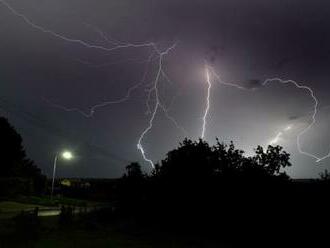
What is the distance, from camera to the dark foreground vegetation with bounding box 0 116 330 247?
15.2 m

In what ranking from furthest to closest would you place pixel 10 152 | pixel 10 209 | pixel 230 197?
pixel 10 152 → pixel 10 209 → pixel 230 197

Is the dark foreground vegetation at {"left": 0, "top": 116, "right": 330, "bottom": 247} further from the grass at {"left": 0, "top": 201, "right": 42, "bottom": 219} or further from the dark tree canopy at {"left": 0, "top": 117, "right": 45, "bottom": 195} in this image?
the dark tree canopy at {"left": 0, "top": 117, "right": 45, "bottom": 195}

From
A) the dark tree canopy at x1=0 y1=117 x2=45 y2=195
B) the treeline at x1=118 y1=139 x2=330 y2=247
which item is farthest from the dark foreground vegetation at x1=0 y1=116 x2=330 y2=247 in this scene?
the dark tree canopy at x1=0 y1=117 x2=45 y2=195

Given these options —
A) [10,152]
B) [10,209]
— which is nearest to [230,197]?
[10,209]

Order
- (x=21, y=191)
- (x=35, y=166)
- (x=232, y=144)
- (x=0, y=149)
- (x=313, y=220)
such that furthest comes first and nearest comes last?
(x=35, y=166) < (x=0, y=149) < (x=21, y=191) < (x=232, y=144) < (x=313, y=220)

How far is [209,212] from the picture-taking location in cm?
1823

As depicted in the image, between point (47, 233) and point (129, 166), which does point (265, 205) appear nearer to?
point (47, 233)

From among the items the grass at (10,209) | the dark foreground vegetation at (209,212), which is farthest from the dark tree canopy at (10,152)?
the dark foreground vegetation at (209,212)

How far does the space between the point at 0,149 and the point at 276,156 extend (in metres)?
36.8

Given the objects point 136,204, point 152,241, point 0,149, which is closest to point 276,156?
point 152,241

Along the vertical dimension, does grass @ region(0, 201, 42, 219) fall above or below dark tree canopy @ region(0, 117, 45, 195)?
below

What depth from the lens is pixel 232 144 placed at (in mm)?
19344

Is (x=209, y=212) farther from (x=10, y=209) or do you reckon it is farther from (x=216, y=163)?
(x=10, y=209)

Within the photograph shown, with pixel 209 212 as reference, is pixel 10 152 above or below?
above
